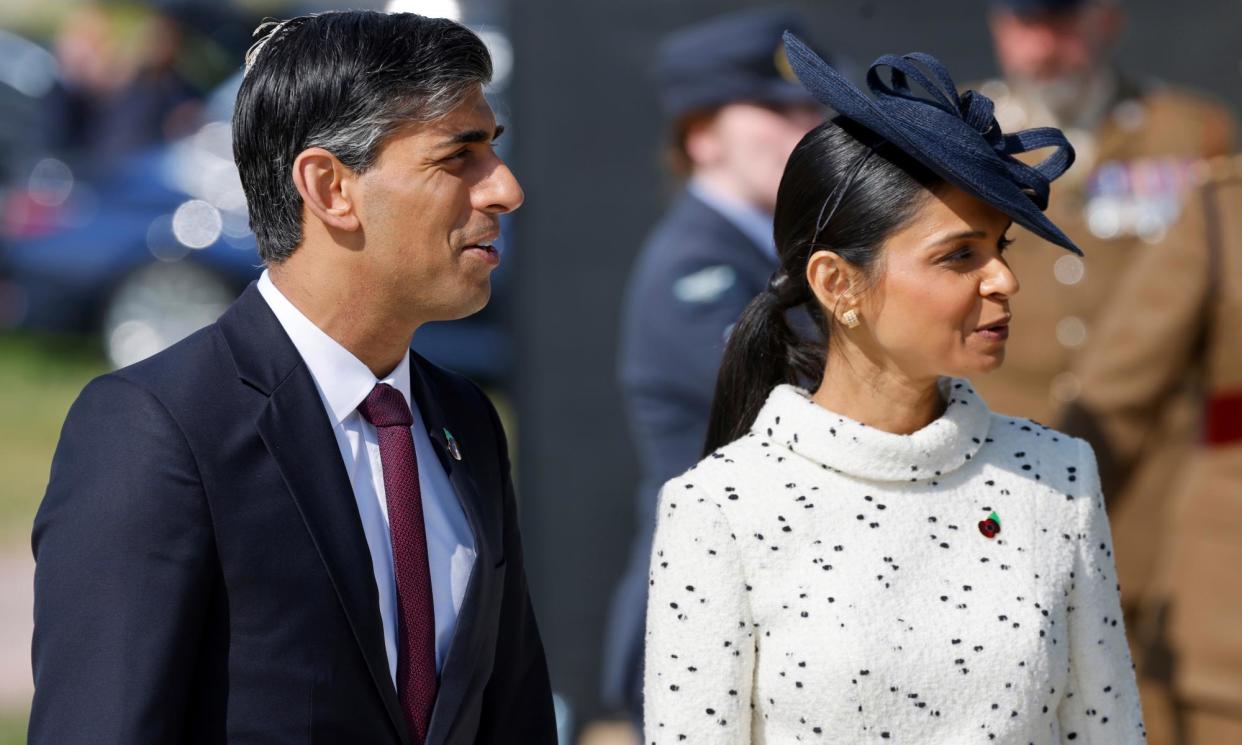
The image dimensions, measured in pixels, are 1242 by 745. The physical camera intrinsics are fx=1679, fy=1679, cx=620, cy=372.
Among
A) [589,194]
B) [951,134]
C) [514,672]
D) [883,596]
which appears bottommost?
[514,672]

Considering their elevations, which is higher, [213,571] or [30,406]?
[30,406]

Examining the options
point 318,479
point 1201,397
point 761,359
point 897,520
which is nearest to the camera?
point 318,479

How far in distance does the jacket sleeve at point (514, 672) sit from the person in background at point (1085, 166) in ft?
7.68

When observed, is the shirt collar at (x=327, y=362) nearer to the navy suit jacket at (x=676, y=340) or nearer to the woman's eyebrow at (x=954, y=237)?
the woman's eyebrow at (x=954, y=237)

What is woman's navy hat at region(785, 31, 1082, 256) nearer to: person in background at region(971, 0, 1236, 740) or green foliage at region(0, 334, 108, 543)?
person in background at region(971, 0, 1236, 740)

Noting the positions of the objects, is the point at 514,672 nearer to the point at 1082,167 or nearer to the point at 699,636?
the point at 699,636

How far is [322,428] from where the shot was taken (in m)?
1.97

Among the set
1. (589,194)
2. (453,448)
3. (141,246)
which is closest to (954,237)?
(453,448)

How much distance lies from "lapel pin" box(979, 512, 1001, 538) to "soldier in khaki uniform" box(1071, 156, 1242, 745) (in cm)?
162

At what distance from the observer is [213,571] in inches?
72.2

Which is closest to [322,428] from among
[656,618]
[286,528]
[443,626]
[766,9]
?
[286,528]

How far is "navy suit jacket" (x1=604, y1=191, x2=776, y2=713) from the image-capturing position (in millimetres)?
3895

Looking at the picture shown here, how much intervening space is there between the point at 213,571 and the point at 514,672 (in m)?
0.54

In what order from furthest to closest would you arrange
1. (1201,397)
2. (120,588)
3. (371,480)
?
(1201,397) → (371,480) → (120,588)
